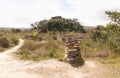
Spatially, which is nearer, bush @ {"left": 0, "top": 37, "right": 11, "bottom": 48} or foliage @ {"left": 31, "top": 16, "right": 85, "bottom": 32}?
bush @ {"left": 0, "top": 37, "right": 11, "bottom": 48}

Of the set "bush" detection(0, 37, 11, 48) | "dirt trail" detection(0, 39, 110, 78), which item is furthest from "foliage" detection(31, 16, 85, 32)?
"dirt trail" detection(0, 39, 110, 78)

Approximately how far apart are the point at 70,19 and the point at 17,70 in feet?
115

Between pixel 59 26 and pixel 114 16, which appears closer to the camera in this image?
pixel 114 16

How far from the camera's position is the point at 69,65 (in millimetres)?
15008

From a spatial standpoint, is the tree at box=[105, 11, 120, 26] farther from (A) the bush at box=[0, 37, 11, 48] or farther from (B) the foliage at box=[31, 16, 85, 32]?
(B) the foliage at box=[31, 16, 85, 32]

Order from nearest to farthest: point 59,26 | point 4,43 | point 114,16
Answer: point 114,16, point 4,43, point 59,26

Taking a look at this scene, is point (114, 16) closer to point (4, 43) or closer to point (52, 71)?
point (52, 71)

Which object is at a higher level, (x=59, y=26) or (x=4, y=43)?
(x=59, y=26)

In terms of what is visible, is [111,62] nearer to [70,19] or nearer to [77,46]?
[77,46]

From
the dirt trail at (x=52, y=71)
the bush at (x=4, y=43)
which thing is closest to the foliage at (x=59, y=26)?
the bush at (x=4, y=43)

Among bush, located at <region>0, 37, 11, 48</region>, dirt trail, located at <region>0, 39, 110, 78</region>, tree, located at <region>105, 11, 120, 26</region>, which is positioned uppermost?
tree, located at <region>105, 11, 120, 26</region>

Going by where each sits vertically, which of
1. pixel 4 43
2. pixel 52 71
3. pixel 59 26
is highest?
pixel 59 26

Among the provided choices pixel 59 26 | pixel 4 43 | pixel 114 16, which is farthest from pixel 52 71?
pixel 59 26

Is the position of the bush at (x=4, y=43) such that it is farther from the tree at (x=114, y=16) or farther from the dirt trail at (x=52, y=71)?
the tree at (x=114, y=16)
